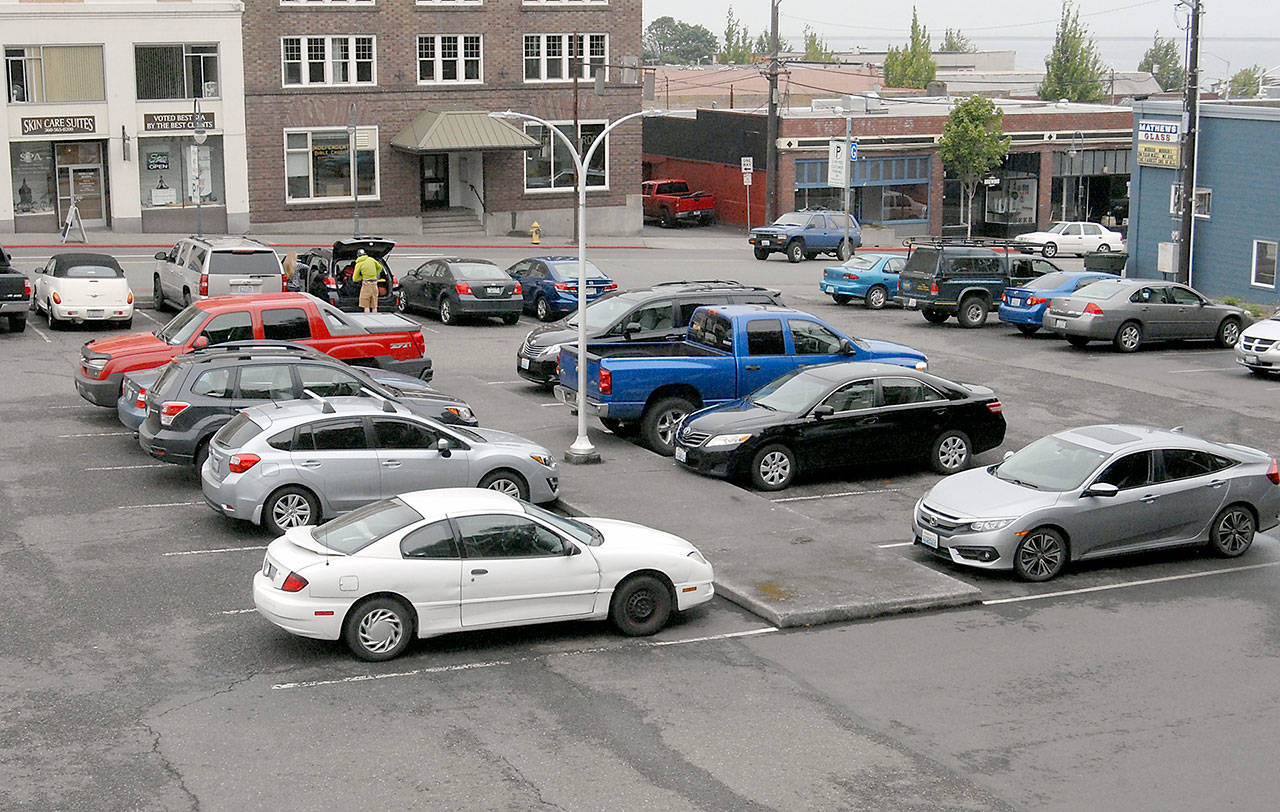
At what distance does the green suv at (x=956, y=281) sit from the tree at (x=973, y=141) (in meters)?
29.0

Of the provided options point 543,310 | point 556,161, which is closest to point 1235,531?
point 543,310

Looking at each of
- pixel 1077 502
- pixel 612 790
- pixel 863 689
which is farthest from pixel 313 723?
pixel 1077 502

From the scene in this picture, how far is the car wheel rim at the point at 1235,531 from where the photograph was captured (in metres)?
16.6

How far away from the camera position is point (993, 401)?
67.7ft

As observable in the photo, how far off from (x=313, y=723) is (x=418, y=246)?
132 feet

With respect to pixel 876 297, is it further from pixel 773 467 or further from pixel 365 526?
pixel 365 526

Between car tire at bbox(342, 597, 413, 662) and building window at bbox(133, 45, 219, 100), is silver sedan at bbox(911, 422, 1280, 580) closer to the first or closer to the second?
car tire at bbox(342, 597, 413, 662)

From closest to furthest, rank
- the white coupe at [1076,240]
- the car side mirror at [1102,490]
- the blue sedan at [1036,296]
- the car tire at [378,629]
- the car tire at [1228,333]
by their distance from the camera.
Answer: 1. the car tire at [378,629]
2. the car side mirror at [1102,490]
3. the car tire at [1228,333]
4. the blue sedan at [1036,296]
5. the white coupe at [1076,240]

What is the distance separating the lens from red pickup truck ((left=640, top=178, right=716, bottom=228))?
213 feet

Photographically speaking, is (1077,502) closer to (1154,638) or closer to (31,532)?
(1154,638)

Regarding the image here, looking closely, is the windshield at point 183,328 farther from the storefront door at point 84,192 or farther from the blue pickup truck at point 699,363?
the storefront door at point 84,192

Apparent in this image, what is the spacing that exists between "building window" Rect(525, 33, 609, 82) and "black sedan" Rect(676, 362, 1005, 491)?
120ft

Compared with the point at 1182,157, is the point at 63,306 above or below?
below

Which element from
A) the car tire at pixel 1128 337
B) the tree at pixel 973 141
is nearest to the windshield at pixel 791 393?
the car tire at pixel 1128 337
